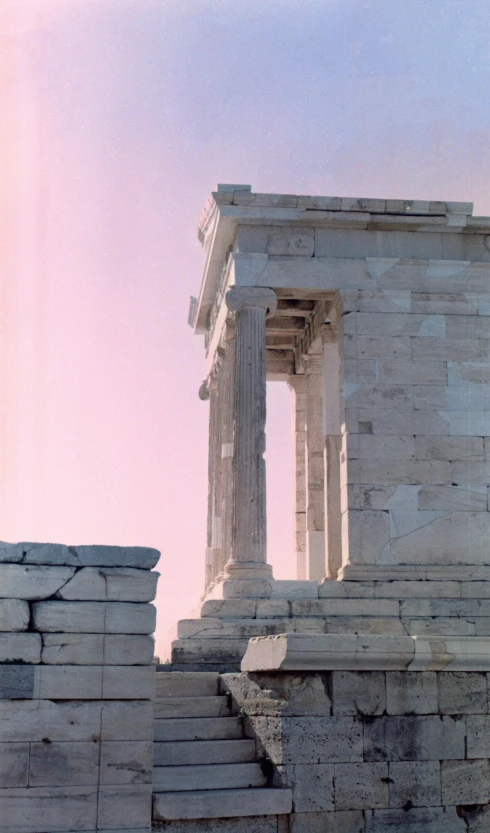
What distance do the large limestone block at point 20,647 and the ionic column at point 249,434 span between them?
8880 mm

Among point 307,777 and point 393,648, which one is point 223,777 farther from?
point 393,648

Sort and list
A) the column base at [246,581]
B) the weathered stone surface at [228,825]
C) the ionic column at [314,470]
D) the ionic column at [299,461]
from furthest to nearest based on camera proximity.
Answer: the ionic column at [299,461] → the ionic column at [314,470] → the column base at [246,581] → the weathered stone surface at [228,825]

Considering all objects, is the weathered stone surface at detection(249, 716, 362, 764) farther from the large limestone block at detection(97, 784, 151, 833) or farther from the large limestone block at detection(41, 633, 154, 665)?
the large limestone block at detection(41, 633, 154, 665)

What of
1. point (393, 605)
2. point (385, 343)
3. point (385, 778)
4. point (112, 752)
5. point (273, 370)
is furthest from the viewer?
point (273, 370)

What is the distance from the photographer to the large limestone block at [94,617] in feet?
40.4

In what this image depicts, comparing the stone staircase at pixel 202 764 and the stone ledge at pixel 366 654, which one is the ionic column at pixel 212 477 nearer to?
the stone staircase at pixel 202 764

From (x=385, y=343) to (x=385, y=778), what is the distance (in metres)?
10.5

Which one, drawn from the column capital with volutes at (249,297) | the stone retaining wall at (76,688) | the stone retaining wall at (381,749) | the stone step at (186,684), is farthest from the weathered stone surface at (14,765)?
the column capital with volutes at (249,297)

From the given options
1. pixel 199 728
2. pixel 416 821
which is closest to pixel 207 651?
pixel 199 728

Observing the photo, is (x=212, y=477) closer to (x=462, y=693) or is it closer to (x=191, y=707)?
(x=191, y=707)

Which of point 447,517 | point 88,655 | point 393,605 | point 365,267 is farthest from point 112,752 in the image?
point 365,267

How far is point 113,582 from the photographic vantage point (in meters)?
12.6

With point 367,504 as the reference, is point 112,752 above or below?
below

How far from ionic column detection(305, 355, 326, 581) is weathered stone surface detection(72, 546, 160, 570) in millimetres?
14487
